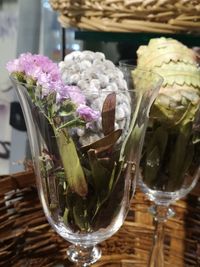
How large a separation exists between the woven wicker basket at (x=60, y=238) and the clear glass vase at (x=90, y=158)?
13cm

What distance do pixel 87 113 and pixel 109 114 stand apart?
0.06 ft

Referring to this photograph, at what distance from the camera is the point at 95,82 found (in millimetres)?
421

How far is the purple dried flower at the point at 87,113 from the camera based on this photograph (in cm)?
38

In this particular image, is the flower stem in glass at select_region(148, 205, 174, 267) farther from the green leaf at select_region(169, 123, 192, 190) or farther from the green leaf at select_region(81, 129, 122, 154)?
the green leaf at select_region(81, 129, 122, 154)

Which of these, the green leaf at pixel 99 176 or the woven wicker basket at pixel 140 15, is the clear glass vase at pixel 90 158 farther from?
the woven wicker basket at pixel 140 15

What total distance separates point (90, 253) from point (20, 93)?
0.16 meters

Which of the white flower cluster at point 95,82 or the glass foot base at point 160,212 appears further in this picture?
the glass foot base at point 160,212

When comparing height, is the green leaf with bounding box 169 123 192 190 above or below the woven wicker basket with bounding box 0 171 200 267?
above

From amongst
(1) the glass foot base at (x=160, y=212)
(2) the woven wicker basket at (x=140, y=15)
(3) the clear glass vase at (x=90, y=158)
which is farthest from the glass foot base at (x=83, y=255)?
(2) the woven wicker basket at (x=140, y=15)

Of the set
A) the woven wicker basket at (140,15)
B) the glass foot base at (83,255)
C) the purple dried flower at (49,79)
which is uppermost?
the woven wicker basket at (140,15)

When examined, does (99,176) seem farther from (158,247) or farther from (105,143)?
(158,247)

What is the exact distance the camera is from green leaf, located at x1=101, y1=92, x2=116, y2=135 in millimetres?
383

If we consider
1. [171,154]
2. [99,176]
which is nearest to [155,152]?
[171,154]

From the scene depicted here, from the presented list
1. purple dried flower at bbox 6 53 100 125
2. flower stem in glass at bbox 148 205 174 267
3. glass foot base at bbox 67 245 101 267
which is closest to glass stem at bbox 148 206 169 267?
flower stem in glass at bbox 148 205 174 267
